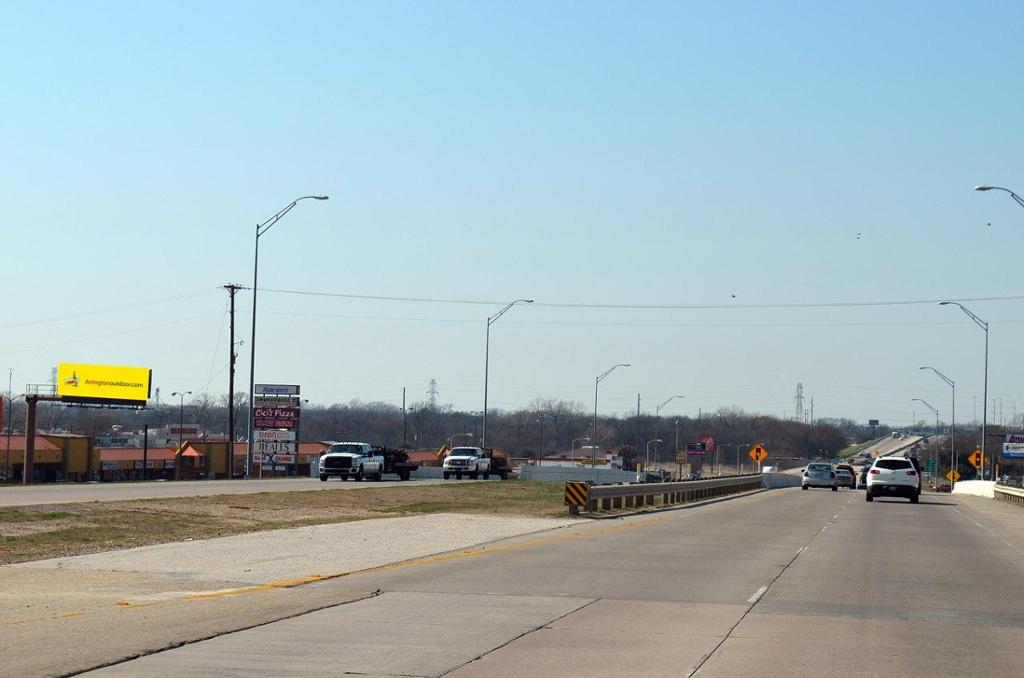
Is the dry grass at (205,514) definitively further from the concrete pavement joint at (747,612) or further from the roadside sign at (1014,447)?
the roadside sign at (1014,447)

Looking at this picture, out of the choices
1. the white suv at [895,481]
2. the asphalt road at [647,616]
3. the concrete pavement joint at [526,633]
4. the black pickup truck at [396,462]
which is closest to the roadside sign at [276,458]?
the black pickup truck at [396,462]

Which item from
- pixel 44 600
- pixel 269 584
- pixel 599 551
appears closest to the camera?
pixel 44 600

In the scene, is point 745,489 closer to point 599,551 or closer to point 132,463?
point 599,551

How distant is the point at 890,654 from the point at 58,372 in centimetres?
9697

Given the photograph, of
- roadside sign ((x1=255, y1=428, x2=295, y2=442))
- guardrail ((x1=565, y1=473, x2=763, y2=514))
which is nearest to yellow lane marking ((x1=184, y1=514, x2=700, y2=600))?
guardrail ((x1=565, y1=473, x2=763, y2=514))

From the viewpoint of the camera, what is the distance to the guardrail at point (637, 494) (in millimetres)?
34781

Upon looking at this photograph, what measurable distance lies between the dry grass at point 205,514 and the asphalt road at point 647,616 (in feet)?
19.3

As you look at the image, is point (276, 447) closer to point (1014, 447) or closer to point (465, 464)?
point (465, 464)

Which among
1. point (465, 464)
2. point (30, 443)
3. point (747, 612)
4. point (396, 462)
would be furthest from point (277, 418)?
point (747, 612)

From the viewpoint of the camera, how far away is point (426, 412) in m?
195

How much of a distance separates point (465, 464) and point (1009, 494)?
27.1 meters

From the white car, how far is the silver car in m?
17.1

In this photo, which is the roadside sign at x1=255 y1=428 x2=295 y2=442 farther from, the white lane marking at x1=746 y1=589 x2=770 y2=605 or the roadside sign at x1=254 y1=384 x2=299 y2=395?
the white lane marking at x1=746 y1=589 x2=770 y2=605

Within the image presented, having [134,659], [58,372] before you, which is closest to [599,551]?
[134,659]
